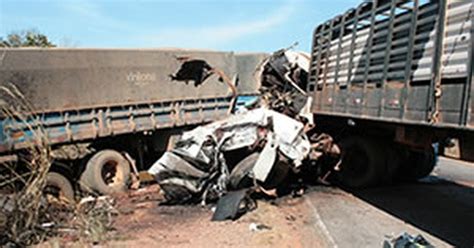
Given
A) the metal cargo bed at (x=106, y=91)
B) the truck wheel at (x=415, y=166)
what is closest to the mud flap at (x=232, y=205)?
the metal cargo bed at (x=106, y=91)

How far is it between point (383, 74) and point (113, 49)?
5458 mm

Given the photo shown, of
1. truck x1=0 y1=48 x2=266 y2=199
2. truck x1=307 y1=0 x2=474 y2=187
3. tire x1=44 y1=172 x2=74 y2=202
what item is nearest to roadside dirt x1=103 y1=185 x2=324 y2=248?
tire x1=44 y1=172 x2=74 y2=202

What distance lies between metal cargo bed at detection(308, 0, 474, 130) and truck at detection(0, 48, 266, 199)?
3328 millimetres

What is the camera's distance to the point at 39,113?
7430mm

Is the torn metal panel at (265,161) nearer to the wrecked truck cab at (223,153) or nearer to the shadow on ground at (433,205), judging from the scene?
the wrecked truck cab at (223,153)

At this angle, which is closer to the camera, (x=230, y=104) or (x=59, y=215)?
(x=59, y=215)

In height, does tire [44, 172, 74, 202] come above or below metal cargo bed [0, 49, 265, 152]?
below

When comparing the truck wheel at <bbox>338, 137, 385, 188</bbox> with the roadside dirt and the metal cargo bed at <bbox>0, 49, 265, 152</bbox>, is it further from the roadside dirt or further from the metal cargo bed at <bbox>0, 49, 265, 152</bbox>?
the metal cargo bed at <bbox>0, 49, 265, 152</bbox>

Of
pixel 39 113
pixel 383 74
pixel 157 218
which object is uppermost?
pixel 383 74

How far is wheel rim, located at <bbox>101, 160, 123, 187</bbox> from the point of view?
8.52 m

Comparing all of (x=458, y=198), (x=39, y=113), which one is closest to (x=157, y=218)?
(x=39, y=113)

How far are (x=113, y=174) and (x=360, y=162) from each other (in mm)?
4909

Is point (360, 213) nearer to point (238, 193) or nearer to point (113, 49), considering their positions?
point (238, 193)

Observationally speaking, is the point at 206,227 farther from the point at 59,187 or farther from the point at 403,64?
the point at 403,64
